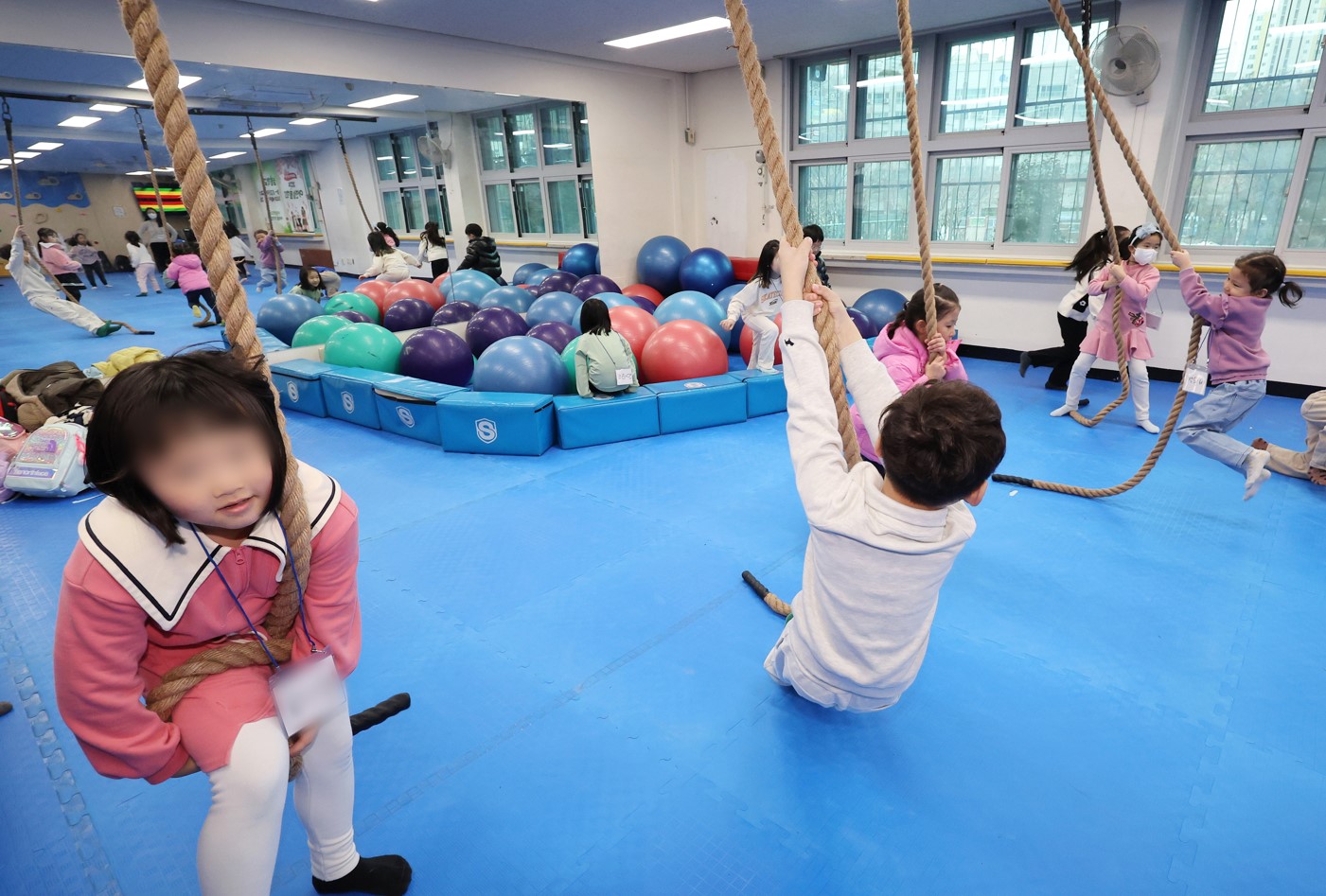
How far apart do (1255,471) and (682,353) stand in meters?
3.64

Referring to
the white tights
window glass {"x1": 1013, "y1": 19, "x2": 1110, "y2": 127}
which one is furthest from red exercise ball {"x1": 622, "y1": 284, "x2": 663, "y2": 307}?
the white tights

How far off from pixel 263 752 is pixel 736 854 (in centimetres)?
124

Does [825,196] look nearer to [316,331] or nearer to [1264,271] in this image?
[1264,271]

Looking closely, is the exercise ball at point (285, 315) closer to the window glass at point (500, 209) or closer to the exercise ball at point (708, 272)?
the window glass at point (500, 209)

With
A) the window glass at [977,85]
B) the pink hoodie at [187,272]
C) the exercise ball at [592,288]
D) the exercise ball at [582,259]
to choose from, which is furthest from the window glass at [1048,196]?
the pink hoodie at [187,272]

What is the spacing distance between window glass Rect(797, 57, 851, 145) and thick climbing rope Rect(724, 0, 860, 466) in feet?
22.7

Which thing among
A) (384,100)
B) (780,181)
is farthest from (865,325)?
(384,100)

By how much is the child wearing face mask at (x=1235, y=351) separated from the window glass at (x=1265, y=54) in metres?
2.95

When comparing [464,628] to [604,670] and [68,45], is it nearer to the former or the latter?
[604,670]

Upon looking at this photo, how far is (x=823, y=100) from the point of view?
768 cm

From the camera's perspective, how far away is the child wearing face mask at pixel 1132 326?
4574 millimetres

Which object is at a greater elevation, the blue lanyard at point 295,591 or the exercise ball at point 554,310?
the blue lanyard at point 295,591

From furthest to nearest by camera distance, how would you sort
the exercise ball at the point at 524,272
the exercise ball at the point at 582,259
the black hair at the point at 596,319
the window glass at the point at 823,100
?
1. the exercise ball at the point at 524,272
2. the exercise ball at the point at 582,259
3. the window glass at the point at 823,100
4. the black hair at the point at 596,319

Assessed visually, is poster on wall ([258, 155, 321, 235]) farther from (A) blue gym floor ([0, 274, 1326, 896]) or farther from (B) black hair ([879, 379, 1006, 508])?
(B) black hair ([879, 379, 1006, 508])
